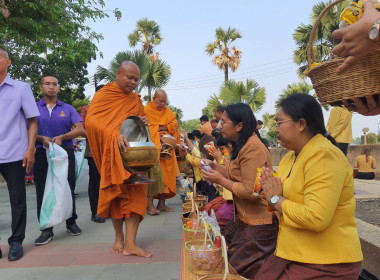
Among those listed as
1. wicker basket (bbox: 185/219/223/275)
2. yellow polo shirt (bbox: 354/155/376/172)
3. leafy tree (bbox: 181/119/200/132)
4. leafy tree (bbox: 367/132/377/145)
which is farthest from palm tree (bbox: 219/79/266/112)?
leafy tree (bbox: 181/119/200/132)

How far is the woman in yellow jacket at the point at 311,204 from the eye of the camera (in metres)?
1.75

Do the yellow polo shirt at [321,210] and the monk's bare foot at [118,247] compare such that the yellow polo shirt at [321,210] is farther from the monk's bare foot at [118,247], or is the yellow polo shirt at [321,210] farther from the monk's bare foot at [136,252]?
the monk's bare foot at [118,247]

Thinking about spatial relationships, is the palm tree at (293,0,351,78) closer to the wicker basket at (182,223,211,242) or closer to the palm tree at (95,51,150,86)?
the palm tree at (95,51,150,86)

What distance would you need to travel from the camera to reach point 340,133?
5836mm

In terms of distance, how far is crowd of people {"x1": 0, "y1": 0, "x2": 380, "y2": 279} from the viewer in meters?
1.78

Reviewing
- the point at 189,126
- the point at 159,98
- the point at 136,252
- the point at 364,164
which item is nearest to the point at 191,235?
the point at 136,252

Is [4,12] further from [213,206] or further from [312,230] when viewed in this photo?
[312,230]

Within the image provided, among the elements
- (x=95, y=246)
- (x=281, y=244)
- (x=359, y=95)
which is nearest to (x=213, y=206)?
(x=95, y=246)

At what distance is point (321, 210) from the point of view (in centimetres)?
171

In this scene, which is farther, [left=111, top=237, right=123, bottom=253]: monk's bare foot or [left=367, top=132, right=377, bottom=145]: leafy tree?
[left=367, top=132, right=377, bottom=145]: leafy tree

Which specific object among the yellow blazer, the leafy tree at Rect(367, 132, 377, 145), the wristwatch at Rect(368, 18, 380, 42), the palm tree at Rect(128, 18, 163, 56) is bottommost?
the leafy tree at Rect(367, 132, 377, 145)

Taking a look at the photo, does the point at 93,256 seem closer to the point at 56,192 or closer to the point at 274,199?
the point at 56,192

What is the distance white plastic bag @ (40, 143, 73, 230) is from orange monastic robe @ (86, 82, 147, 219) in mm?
819

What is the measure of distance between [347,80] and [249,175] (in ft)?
3.95
